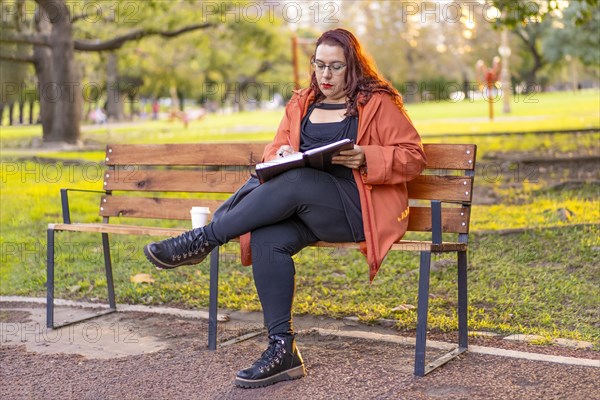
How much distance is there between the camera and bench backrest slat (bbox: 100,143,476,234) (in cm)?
480

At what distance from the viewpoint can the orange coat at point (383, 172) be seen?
4.31 m

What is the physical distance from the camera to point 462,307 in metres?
4.63

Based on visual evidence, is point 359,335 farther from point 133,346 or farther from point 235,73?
point 235,73

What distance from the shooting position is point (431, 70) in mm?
65312

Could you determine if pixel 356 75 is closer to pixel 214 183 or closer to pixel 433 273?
pixel 214 183

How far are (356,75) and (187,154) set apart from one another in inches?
59.3

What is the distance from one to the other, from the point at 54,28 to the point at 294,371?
57.8 feet

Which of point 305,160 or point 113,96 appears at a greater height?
point 113,96

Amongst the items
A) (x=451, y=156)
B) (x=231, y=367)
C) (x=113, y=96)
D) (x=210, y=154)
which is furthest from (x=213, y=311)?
(x=113, y=96)

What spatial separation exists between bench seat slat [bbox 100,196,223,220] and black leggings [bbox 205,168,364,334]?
1226 mm

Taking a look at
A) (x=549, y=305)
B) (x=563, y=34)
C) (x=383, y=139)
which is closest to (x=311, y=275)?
(x=549, y=305)

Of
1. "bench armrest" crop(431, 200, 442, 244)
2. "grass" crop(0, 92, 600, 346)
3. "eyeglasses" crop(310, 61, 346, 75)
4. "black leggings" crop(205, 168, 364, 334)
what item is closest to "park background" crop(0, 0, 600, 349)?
"grass" crop(0, 92, 600, 346)

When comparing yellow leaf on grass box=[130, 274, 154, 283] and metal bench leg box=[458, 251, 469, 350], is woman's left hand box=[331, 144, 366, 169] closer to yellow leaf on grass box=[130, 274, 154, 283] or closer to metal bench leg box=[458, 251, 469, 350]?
metal bench leg box=[458, 251, 469, 350]

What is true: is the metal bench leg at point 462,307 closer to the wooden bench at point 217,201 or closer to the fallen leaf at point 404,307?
the wooden bench at point 217,201
